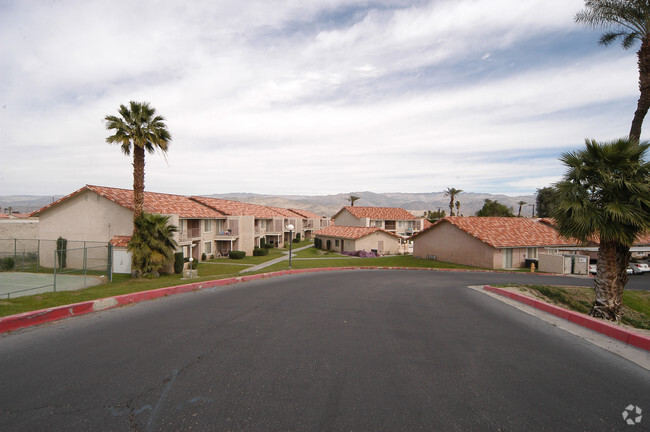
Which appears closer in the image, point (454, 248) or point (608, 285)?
point (608, 285)

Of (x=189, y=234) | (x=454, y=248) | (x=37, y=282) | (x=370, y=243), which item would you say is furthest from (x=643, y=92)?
(x=370, y=243)

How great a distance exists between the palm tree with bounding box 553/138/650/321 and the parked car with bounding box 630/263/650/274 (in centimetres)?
2881

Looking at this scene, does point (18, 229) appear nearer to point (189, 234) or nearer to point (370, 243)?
point (189, 234)

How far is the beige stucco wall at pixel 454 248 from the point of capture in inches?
1325

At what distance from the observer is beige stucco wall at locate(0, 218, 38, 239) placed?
3288 centimetres

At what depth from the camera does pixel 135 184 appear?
2331 centimetres

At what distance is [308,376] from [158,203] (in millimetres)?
32345

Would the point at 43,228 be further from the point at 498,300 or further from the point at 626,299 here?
the point at 626,299

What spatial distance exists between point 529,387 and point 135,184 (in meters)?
25.1

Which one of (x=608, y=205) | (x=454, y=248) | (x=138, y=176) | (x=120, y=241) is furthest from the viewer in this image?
(x=454, y=248)

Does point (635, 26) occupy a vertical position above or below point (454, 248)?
above

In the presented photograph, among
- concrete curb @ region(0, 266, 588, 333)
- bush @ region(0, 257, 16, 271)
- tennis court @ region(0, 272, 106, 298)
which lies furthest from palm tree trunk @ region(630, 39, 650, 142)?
bush @ region(0, 257, 16, 271)

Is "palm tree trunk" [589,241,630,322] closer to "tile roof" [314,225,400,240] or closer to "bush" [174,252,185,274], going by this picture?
"bush" [174,252,185,274]

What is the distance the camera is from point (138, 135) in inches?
879
